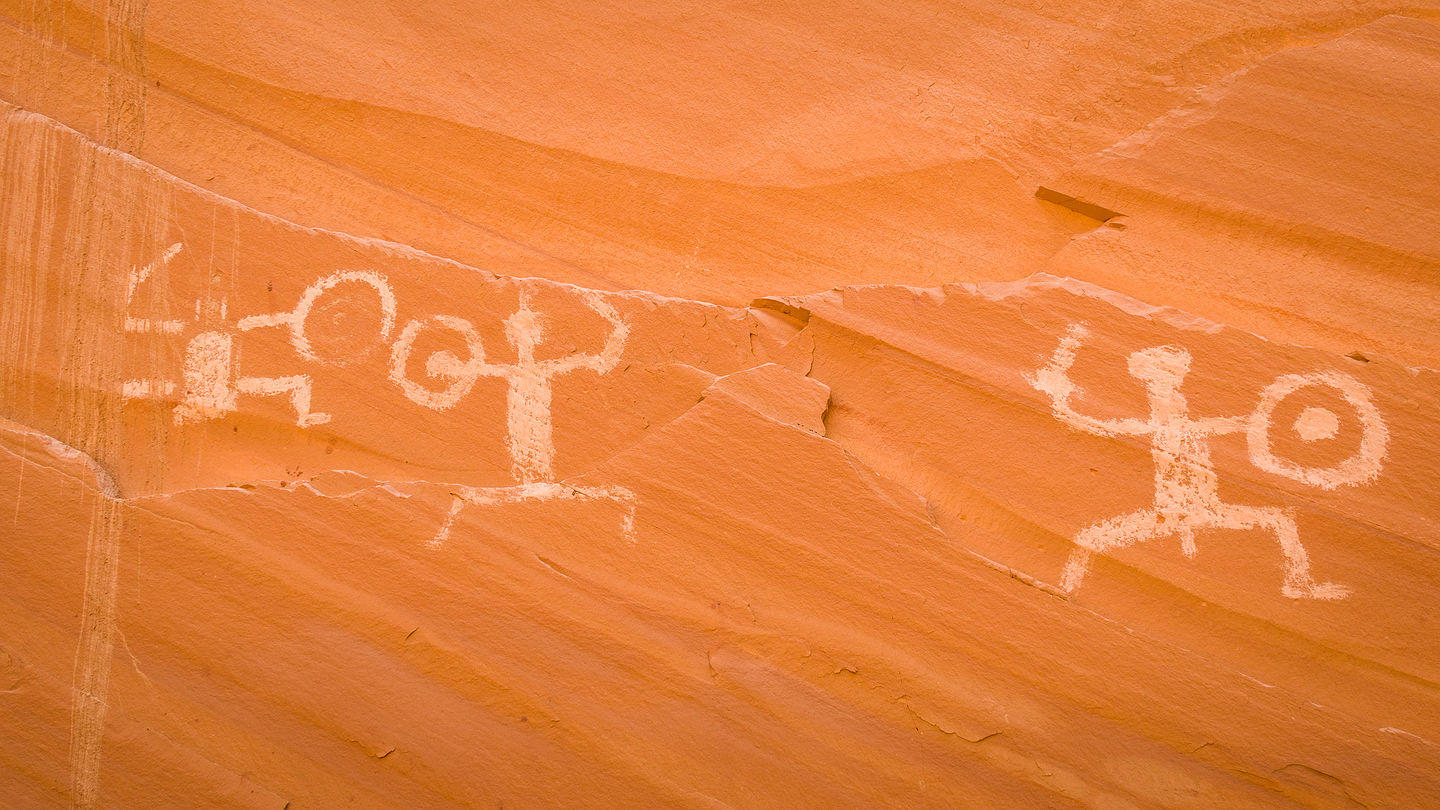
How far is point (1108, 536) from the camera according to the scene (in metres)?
2.03

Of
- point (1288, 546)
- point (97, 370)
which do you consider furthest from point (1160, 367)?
point (97, 370)

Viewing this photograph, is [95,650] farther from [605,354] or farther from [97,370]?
[605,354]

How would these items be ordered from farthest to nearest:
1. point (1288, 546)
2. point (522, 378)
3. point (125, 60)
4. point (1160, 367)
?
point (125, 60) < point (522, 378) < point (1160, 367) < point (1288, 546)

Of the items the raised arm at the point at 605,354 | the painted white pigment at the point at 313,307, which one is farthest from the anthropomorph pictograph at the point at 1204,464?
the painted white pigment at the point at 313,307

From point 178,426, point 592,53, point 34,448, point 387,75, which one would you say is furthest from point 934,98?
point 34,448

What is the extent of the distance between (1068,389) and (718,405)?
861 mm

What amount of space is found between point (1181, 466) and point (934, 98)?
48.5 inches

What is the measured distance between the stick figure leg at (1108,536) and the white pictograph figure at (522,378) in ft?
3.50

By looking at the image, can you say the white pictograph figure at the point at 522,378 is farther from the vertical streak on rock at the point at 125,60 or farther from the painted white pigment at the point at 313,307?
the vertical streak on rock at the point at 125,60

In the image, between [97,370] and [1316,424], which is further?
[97,370]

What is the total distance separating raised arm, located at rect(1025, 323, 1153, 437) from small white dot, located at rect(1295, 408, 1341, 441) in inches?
13.3

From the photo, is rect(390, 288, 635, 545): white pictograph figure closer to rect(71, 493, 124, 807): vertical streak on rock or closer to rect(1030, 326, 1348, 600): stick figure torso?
rect(71, 493, 124, 807): vertical streak on rock

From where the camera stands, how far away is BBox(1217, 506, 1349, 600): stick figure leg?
1.95 m

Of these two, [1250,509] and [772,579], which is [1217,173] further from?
[772,579]
